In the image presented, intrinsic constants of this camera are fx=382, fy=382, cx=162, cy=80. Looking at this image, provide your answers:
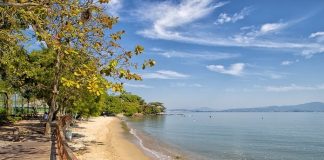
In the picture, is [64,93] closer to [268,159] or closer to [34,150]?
[34,150]

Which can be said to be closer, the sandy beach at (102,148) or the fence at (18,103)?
the sandy beach at (102,148)

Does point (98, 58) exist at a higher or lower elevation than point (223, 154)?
higher

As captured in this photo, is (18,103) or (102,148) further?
(18,103)

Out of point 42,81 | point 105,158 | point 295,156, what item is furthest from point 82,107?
point 295,156

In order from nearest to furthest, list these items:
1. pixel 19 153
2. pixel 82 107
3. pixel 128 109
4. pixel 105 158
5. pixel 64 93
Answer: pixel 19 153 < pixel 105 158 < pixel 64 93 < pixel 82 107 < pixel 128 109

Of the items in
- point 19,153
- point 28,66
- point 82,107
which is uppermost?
point 28,66

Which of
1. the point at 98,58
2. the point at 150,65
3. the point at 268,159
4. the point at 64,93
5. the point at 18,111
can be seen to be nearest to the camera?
the point at 150,65

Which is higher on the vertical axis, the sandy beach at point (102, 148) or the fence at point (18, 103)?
the fence at point (18, 103)

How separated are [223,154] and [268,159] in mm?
5167

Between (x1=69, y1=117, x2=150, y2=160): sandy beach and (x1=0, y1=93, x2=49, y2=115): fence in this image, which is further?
(x1=0, y1=93, x2=49, y2=115): fence

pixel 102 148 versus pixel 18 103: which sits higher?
pixel 18 103

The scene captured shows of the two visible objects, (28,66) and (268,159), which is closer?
(28,66)

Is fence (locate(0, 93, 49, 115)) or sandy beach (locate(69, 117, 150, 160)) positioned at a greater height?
fence (locate(0, 93, 49, 115))

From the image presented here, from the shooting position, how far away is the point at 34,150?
22.0 m
